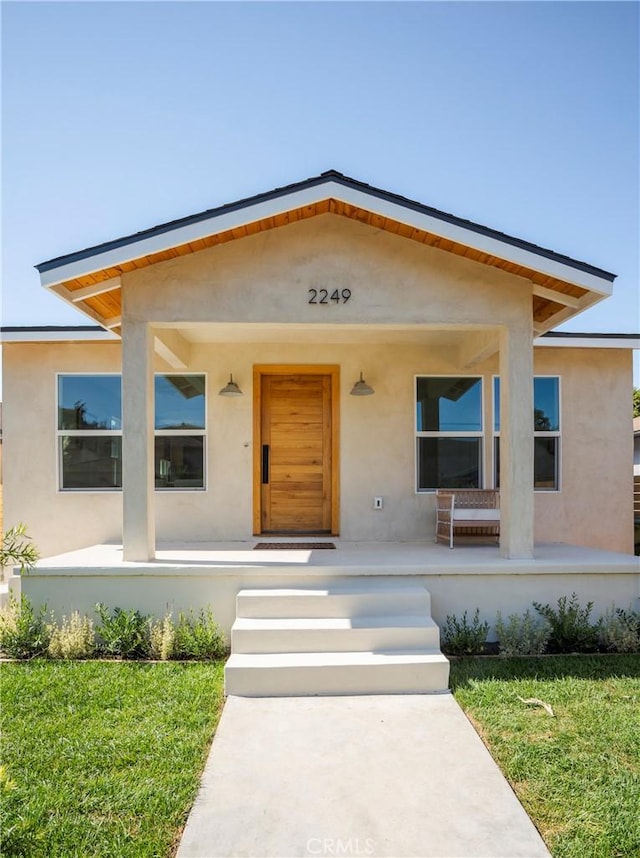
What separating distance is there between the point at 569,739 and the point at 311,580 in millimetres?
2743

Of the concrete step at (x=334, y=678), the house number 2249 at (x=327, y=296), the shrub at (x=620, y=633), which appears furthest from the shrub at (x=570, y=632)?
the house number 2249 at (x=327, y=296)

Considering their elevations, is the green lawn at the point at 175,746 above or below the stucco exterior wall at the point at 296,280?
below

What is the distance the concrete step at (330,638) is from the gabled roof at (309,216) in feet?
12.4

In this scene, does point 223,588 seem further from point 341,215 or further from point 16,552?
point 341,215

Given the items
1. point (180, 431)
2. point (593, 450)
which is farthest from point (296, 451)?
point (593, 450)

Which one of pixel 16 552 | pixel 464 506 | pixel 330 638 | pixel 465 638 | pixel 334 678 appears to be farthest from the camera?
pixel 464 506

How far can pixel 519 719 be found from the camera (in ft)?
13.6

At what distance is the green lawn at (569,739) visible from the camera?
296cm

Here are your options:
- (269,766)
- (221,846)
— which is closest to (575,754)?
(269,766)

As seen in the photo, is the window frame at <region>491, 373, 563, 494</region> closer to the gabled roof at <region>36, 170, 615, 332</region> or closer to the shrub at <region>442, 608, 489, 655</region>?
the gabled roof at <region>36, 170, 615, 332</region>

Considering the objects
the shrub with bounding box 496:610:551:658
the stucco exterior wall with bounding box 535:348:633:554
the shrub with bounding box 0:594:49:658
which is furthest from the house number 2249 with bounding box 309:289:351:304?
the shrub with bounding box 0:594:49:658

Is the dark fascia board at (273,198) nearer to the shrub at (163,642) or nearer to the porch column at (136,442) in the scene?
the porch column at (136,442)

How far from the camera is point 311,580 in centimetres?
589

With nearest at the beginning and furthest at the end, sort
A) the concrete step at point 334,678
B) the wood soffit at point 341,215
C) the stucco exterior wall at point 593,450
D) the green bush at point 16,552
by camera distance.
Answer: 1. the green bush at point 16,552
2. the concrete step at point 334,678
3. the wood soffit at point 341,215
4. the stucco exterior wall at point 593,450
